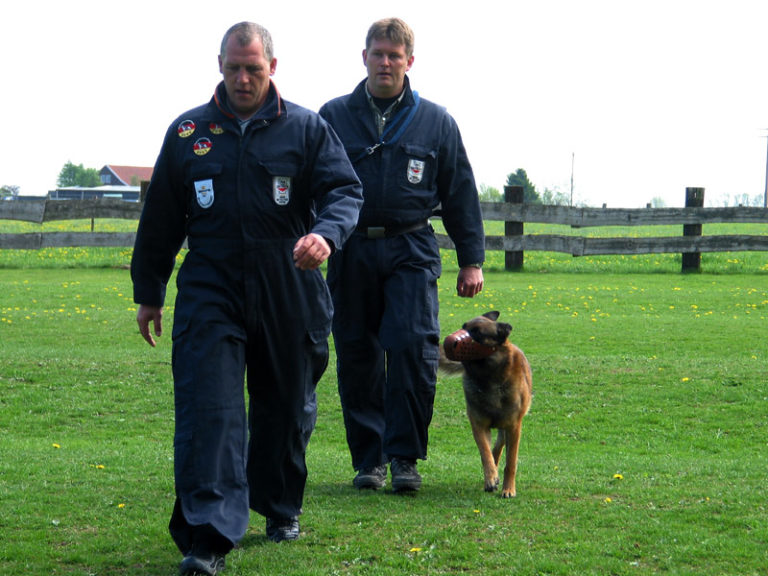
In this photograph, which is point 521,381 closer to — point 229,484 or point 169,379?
point 229,484

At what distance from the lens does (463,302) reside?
14664 millimetres

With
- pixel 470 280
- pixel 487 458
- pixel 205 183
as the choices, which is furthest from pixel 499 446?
pixel 205 183

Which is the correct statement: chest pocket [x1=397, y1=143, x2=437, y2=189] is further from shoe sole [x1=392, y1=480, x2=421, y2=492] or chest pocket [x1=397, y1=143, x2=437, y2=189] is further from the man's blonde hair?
shoe sole [x1=392, y1=480, x2=421, y2=492]

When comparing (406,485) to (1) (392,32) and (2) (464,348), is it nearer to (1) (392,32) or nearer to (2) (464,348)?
(2) (464,348)

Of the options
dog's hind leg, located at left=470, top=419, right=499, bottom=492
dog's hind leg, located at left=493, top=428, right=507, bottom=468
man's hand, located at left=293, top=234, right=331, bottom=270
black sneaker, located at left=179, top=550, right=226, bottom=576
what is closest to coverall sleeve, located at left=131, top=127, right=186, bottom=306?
man's hand, located at left=293, top=234, right=331, bottom=270

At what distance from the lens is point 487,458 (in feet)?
18.4

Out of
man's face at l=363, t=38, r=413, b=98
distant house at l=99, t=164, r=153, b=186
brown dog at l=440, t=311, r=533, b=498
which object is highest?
distant house at l=99, t=164, r=153, b=186

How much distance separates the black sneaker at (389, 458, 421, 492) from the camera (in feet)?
17.7

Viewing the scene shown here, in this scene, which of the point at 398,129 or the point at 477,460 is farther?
the point at 477,460

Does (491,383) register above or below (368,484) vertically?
above

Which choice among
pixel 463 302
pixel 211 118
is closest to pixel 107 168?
pixel 463 302

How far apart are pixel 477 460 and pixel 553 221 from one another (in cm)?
1310

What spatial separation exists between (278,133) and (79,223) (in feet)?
110

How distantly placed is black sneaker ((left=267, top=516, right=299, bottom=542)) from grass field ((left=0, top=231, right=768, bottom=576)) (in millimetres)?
56
